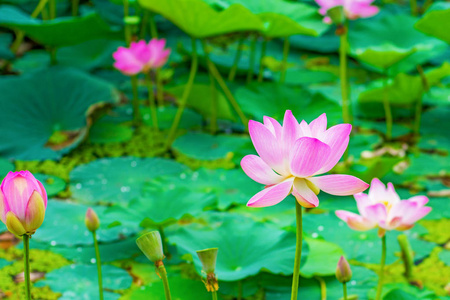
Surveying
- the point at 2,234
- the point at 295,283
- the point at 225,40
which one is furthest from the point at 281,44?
the point at 295,283

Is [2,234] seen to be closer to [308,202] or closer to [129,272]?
[129,272]

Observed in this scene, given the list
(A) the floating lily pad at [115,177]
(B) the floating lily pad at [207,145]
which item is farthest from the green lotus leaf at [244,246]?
(B) the floating lily pad at [207,145]

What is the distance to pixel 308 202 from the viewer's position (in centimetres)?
63

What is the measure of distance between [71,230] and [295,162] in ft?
2.69

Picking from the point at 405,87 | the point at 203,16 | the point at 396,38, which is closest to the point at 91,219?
the point at 203,16

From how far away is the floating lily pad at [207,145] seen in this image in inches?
70.0

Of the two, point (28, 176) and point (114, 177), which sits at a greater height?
point (28, 176)

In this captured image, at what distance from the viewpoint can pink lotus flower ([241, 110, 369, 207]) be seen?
633 mm

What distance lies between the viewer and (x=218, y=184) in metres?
1.52

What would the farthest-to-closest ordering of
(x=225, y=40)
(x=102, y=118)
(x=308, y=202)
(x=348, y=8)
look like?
(x=225, y=40) < (x=102, y=118) < (x=348, y=8) < (x=308, y=202)

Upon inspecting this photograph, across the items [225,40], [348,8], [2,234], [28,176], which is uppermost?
[348,8]

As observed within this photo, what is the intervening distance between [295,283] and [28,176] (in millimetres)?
397

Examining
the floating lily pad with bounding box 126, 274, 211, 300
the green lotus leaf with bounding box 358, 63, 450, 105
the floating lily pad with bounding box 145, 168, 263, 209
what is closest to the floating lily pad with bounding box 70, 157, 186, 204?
the floating lily pad with bounding box 145, 168, 263, 209

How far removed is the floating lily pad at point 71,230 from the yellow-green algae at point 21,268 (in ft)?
0.13
